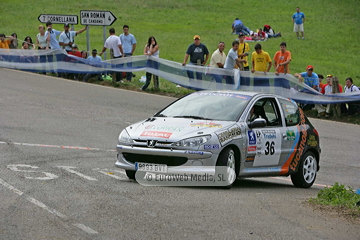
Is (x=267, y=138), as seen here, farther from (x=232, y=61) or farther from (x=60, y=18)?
(x=60, y=18)

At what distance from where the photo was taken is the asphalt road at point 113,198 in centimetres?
689

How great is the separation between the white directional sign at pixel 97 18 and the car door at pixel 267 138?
14.2m

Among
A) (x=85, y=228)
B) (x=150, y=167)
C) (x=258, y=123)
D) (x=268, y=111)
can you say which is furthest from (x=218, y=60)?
(x=85, y=228)

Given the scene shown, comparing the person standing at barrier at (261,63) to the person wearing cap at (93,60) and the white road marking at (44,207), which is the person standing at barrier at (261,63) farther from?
the white road marking at (44,207)

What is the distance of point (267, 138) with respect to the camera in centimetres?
1061

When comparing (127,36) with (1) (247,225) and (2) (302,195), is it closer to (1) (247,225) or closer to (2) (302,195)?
(2) (302,195)

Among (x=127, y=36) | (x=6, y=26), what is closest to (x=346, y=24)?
(x=6, y=26)

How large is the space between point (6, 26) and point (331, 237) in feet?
148

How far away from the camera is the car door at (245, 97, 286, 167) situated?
10.2m

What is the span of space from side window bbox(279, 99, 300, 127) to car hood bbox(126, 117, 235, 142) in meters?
1.58

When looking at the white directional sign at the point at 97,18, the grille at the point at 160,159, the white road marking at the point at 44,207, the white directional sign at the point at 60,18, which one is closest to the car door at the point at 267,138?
the grille at the point at 160,159

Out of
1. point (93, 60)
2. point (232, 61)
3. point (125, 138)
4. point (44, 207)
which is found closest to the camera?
point (44, 207)

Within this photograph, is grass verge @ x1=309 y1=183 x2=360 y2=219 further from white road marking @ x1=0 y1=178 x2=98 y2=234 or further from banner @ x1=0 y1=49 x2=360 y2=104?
banner @ x1=0 y1=49 x2=360 y2=104

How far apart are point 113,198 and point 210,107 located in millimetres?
2870
